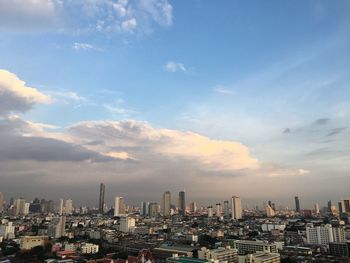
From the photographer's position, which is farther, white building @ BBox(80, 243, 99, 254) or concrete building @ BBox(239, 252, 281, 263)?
white building @ BBox(80, 243, 99, 254)

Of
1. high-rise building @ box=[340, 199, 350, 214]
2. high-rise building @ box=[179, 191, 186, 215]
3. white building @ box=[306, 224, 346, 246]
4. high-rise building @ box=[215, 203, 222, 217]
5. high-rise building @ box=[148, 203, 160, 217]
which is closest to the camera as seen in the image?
white building @ box=[306, 224, 346, 246]

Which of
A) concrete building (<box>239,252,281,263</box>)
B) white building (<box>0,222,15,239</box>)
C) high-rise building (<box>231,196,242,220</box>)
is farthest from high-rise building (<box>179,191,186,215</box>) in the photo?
concrete building (<box>239,252,281,263</box>)

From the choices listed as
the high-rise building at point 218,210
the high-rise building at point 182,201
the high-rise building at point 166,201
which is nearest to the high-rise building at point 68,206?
the high-rise building at point 166,201

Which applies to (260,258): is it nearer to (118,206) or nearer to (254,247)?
(254,247)

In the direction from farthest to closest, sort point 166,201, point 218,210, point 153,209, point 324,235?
point 153,209 → point 166,201 → point 218,210 → point 324,235

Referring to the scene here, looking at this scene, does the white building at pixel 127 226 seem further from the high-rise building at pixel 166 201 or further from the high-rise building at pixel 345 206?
the high-rise building at pixel 345 206

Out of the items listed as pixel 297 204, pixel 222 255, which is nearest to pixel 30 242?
pixel 222 255

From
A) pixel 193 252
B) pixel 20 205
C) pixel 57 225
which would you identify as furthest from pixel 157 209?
pixel 193 252

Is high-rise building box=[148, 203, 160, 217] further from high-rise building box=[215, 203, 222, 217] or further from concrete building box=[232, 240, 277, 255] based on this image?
concrete building box=[232, 240, 277, 255]

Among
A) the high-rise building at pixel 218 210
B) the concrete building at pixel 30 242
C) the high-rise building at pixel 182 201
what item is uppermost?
the high-rise building at pixel 182 201

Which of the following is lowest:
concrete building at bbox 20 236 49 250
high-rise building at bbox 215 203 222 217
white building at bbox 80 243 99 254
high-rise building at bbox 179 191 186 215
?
white building at bbox 80 243 99 254

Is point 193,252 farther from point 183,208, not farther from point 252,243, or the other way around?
point 183,208
